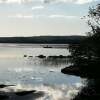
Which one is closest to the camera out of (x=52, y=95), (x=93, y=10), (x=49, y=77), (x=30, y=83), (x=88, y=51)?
(x=52, y=95)

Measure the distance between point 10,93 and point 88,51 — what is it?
16228 mm

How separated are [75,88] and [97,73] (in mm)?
5883

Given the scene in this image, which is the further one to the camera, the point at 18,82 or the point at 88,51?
the point at 18,82

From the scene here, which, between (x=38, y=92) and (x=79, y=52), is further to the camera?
(x=79, y=52)

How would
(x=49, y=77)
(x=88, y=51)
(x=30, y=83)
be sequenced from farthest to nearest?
(x=49, y=77) → (x=30, y=83) → (x=88, y=51)

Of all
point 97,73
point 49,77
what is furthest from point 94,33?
point 49,77

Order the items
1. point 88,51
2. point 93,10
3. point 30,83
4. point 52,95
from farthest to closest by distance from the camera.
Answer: point 30,83, point 88,51, point 93,10, point 52,95

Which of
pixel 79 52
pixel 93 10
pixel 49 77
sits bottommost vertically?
pixel 49 77

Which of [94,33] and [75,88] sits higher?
[94,33]

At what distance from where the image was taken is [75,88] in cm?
6328

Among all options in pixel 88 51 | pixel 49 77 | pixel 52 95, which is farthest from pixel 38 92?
pixel 49 77

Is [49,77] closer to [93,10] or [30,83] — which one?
[30,83]

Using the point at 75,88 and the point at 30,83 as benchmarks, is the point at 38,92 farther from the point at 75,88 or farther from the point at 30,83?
the point at 30,83

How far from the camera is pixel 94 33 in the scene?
61.8 meters
